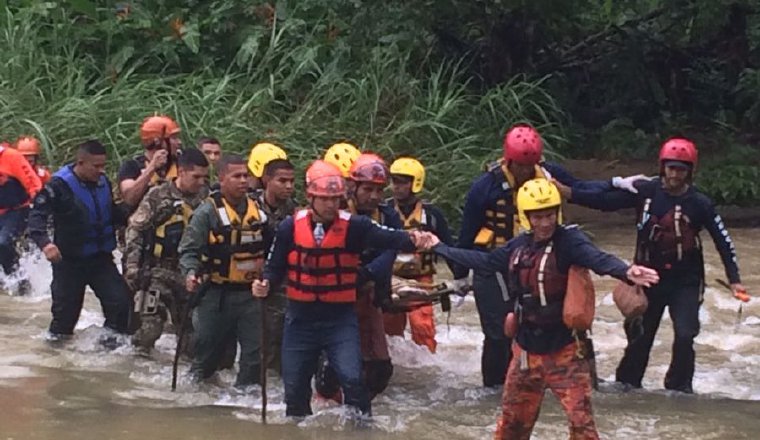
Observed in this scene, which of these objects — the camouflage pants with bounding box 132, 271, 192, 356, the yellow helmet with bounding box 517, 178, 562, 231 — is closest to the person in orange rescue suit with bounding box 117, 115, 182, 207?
the camouflage pants with bounding box 132, 271, 192, 356

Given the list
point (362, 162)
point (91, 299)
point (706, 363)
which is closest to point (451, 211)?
point (91, 299)

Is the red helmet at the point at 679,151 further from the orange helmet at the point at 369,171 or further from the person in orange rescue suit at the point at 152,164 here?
the person in orange rescue suit at the point at 152,164

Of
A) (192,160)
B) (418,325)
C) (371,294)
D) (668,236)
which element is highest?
(192,160)

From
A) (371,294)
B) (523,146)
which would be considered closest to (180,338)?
(371,294)

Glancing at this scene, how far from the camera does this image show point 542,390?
7.21 meters

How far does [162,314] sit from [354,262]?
2.30 metres

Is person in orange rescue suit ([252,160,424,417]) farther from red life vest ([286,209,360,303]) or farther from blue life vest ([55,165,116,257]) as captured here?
blue life vest ([55,165,116,257])

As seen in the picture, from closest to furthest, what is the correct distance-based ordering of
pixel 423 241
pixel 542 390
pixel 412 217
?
pixel 542 390 → pixel 423 241 → pixel 412 217

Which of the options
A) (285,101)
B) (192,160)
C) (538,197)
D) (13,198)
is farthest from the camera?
(285,101)

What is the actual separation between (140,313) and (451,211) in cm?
626

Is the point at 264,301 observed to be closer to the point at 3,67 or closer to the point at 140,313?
the point at 140,313

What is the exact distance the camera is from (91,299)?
13.0 metres

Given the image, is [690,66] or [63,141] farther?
Answer: [690,66]

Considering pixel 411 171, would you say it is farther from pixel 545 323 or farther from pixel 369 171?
pixel 545 323
